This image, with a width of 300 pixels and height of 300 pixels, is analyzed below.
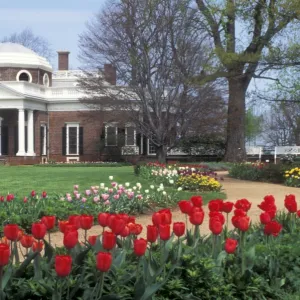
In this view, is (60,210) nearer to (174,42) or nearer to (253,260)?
(253,260)

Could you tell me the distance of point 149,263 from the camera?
4.32m

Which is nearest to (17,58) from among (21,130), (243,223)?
(21,130)

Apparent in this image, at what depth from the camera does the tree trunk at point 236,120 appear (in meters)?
32.2

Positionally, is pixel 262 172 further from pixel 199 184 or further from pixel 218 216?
pixel 218 216

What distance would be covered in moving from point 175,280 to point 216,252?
2.24 ft

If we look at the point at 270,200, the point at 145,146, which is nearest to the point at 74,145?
the point at 145,146

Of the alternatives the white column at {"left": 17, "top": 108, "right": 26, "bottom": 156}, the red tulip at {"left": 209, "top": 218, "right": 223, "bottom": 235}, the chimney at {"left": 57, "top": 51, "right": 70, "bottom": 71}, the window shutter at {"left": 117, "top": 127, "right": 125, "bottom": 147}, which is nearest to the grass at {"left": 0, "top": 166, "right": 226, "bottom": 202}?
the red tulip at {"left": 209, "top": 218, "right": 223, "bottom": 235}

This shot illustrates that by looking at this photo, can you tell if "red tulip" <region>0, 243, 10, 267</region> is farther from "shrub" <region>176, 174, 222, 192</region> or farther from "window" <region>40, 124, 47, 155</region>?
"window" <region>40, 124, 47, 155</region>

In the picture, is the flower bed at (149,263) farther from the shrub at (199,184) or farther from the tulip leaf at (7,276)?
the shrub at (199,184)

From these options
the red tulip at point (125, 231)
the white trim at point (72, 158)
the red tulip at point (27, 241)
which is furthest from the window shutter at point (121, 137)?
the red tulip at point (27, 241)

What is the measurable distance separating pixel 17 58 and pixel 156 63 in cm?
1880

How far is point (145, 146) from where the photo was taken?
154 ft

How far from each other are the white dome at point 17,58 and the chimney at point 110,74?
13065 millimetres

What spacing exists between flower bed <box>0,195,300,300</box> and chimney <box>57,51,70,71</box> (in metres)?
52.5
